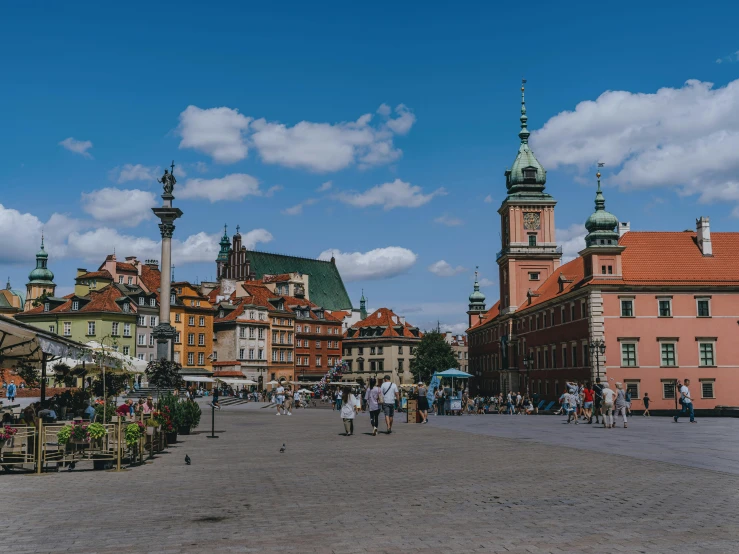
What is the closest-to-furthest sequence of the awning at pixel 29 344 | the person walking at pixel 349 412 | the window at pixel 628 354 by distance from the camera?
the awning at pixel 29 344
the person walking at pixel 349 412
the window at pixel 628 354

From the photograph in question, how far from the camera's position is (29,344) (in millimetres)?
17797

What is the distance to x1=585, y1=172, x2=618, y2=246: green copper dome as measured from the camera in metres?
57.7

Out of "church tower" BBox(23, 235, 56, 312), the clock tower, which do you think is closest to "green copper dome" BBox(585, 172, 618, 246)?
the clock tower

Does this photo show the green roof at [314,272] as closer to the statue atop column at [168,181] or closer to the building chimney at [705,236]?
the building chimney at [705,236]

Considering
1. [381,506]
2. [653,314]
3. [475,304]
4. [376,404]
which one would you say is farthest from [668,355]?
[475,304]

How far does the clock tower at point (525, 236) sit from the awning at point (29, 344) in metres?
67.4

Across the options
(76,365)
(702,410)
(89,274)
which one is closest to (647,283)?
(702,410)

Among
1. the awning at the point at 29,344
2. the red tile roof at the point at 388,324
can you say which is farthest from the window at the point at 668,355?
the red tile roof at the point at 388,324

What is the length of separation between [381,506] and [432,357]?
327 ft

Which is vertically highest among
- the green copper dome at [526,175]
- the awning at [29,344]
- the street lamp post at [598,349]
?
the green copper dome at [526,175]

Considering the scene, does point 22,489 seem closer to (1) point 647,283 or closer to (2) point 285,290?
(1) point 647,283

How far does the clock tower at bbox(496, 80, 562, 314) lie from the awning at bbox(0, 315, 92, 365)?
67363 mm

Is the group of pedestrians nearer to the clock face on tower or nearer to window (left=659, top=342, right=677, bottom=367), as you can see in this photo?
window (left=659, top=342, right=677, bottom=367)

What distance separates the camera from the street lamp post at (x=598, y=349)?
170 feet
